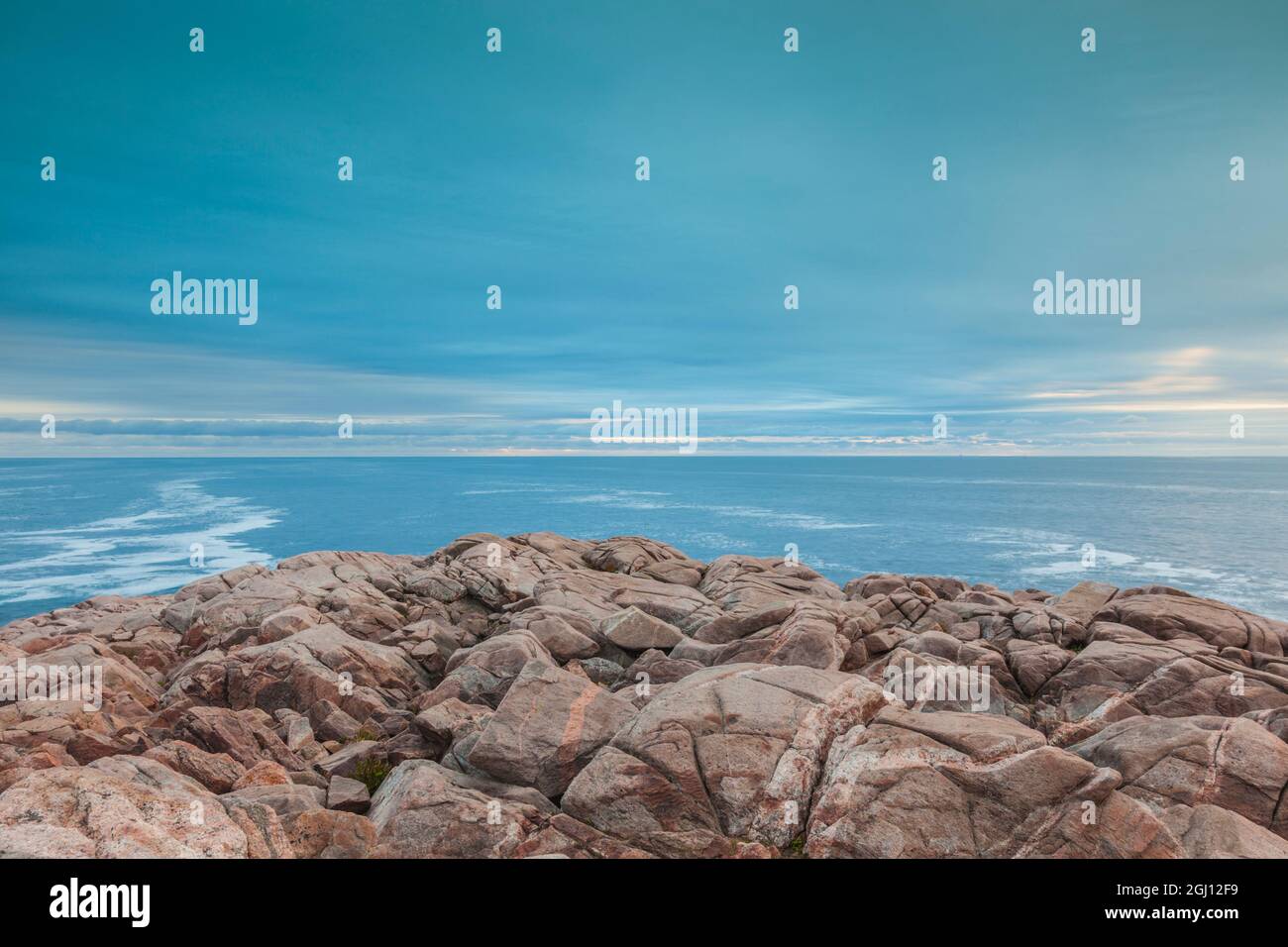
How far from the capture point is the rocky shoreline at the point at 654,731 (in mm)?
12984

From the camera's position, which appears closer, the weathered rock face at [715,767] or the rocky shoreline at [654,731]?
the rocky shoreline at [654,731]

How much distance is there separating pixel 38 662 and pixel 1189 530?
612ft

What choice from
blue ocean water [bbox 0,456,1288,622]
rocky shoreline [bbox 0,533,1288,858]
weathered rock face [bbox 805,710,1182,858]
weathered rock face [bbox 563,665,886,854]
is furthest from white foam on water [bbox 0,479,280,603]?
weathered rock face [bbox 805,710,1182,858]

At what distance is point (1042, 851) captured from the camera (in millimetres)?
12555

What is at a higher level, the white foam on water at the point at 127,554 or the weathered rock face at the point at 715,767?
the weathered rock face at the point at 715,767

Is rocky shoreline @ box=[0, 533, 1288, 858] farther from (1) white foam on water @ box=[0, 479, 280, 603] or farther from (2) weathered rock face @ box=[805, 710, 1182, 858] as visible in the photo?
(1) white foam on water @ box=[0, 479, 280, 603]

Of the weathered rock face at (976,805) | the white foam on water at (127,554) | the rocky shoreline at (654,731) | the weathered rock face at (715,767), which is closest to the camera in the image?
the weathered rock face at (976,805)

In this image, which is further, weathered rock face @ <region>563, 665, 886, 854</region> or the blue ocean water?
the blue ocean water

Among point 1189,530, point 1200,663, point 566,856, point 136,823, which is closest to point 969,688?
point 1200,663

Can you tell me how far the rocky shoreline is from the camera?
13.0 meters

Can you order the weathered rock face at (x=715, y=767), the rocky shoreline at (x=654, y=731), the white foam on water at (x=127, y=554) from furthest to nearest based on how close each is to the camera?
the white foam on water at (x=127, y=554), the weathered rock face at (x=715, y=767), the rocky shoreline at (x=654, y=731)

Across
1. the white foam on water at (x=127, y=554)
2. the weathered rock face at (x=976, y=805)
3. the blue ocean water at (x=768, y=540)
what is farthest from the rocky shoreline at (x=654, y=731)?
the blue ocean water at (x=768, y=540)

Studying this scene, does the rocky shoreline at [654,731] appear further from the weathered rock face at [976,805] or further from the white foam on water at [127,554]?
the white foam on water at [127,554]
